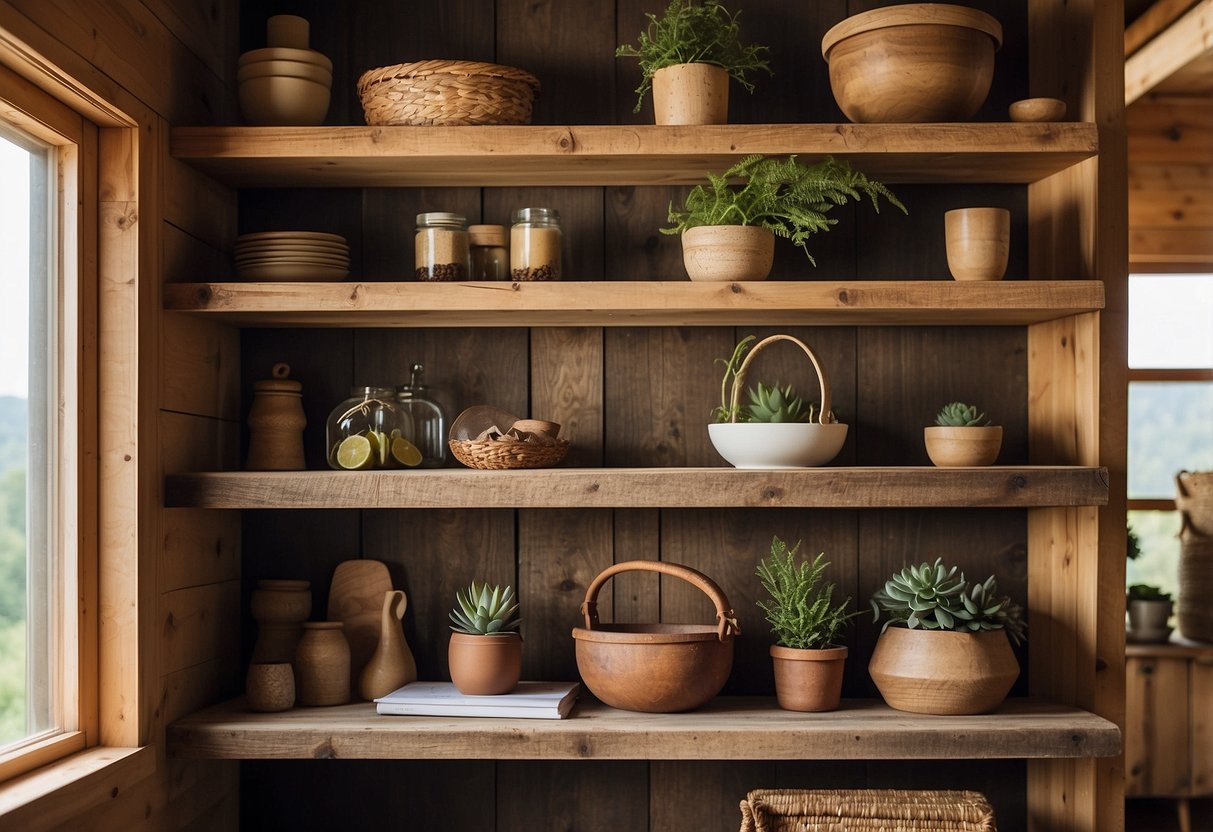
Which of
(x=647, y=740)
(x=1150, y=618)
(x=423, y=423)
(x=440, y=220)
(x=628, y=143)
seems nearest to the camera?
(x=647, y=740)

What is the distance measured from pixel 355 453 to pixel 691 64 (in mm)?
956

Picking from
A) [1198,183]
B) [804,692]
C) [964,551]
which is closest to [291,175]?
[804,692]

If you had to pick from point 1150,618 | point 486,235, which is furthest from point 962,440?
point 1150,618

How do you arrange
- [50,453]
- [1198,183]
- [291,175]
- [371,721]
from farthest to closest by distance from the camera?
[1198,183] → [291,175] → [371,721] → [50,453]

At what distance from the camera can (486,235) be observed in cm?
212

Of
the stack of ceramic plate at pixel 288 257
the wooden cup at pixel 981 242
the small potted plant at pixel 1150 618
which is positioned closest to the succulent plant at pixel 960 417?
the wooden cup at pixel 981 242

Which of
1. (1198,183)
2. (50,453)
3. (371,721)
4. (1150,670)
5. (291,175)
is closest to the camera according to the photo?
(50,453)

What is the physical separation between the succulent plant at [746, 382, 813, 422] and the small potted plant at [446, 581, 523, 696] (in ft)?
1.92

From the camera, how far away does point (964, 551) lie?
2.25 meters

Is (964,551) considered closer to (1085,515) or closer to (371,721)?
(1085,515)

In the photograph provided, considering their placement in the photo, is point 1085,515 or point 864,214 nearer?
point 1085,515

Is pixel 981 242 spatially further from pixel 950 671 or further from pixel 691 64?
pixel 950 671

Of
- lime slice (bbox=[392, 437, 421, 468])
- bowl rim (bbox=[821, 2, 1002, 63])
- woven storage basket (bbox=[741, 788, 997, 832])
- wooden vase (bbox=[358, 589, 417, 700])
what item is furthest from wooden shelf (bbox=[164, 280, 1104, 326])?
woven storage basket (bbox=[741, 788, 997, 832])

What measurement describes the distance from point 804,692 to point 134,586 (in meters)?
1.18
